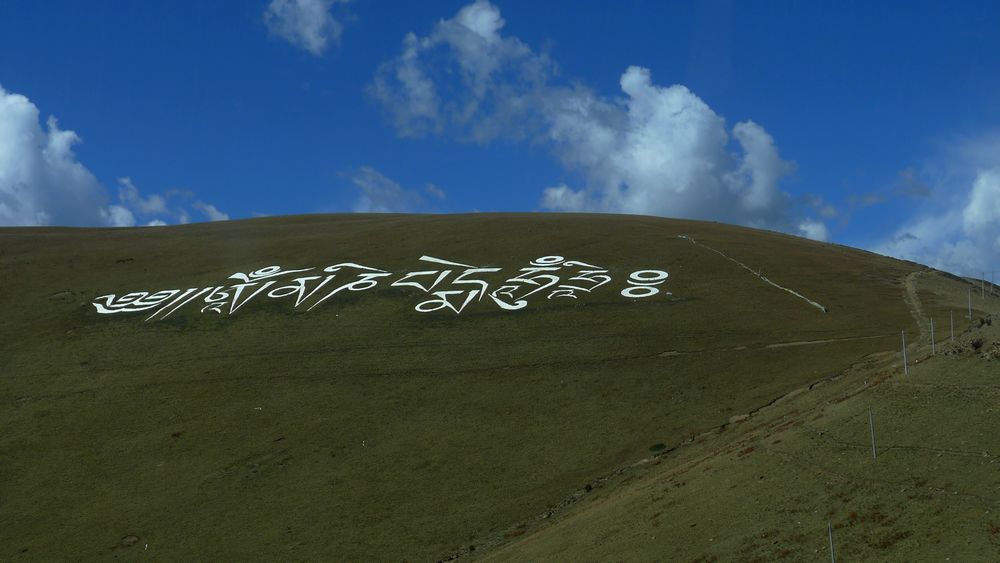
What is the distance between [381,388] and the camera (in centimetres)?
5222

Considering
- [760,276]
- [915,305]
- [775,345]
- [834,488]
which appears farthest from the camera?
[760,276]

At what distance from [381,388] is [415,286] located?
1606 centimetres

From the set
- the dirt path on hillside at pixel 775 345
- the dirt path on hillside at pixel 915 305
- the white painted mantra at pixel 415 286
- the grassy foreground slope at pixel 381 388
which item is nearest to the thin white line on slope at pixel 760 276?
the grassy foreground slope at pixel 381 388

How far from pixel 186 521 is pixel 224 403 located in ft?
37.7

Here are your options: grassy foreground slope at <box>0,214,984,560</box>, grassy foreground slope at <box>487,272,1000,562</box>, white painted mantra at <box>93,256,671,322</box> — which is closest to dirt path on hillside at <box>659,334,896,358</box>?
grassy foreground slope at <box>0,214,984,560</box>

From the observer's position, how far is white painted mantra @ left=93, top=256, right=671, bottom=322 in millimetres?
64250

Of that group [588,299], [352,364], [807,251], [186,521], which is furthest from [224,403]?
[807,251]

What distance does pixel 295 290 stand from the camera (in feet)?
224

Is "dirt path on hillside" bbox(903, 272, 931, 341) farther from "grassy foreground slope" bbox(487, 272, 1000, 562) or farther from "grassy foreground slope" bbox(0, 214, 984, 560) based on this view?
"grassy foreground slope" bbox(487, 272, 1000, 562)

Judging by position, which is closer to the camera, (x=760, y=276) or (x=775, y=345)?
(x=775, y=345)

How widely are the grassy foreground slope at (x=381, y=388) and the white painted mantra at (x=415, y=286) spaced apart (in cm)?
102

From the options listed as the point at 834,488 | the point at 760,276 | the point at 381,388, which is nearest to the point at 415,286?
the point at 381,388

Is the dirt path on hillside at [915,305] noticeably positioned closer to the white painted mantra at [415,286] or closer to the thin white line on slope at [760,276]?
the thin white line on slope at [760,276]

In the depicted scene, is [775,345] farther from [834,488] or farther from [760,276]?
[834,488]
